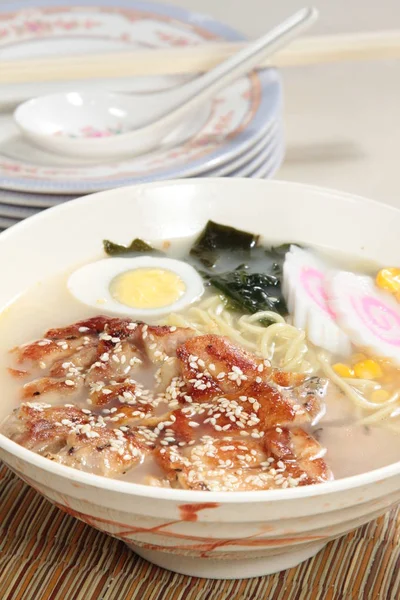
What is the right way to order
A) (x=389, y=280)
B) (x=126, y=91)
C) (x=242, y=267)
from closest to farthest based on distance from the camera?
1. (x=389, y=280)
2. (x=242, y=267)
3. (x=126, y=91)

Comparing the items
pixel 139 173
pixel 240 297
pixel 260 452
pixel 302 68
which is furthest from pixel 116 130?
pixel 260 452

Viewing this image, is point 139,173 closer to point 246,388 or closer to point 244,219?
point 244,219

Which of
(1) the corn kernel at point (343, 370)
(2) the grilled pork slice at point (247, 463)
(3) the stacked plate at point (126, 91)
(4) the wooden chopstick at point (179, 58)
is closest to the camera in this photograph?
(2) the grilled pork slice at point (247, 463)

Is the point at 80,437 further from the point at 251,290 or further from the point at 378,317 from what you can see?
the point at 378,317

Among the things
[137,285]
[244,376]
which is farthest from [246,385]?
[137,285]

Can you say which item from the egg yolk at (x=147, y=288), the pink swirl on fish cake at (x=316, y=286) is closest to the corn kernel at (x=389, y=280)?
the pink swirl on fish cake at (x=316, y=286)

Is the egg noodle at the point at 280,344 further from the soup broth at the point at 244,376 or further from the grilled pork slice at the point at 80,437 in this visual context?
the grilled pork slice at the point at 80,437

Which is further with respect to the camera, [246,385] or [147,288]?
[147,288]

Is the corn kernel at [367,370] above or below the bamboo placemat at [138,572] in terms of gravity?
above
